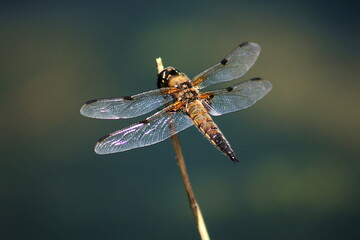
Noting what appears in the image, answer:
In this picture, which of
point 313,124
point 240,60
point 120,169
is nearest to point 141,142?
point 240,60

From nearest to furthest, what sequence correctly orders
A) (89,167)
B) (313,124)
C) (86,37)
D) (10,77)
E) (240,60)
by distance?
1. (240,60)
2. (89,167)
3. (313,124)
4. (10,77)
5. (86,37)

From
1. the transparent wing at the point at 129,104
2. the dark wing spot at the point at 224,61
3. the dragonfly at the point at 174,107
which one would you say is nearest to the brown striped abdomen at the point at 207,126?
the dragonfly at the point at 174,107

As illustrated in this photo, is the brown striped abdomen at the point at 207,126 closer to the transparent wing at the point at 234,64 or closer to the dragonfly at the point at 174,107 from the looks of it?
the dragonfly at the point at 174,107

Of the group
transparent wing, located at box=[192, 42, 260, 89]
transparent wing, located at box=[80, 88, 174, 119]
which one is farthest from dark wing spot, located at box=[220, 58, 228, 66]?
transparent wing, located at box=[80, 88, 174, 119]

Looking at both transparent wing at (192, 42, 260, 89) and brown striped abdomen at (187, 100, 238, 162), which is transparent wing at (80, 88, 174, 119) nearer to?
brown striped abdomen at (187, 100, 238, 162)

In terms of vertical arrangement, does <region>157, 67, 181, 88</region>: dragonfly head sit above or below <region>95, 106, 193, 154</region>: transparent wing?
above

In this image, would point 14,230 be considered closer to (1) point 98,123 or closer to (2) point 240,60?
(1) point 98,123
